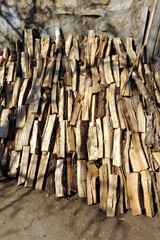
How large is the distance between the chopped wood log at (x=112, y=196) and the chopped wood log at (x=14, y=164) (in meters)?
1.38

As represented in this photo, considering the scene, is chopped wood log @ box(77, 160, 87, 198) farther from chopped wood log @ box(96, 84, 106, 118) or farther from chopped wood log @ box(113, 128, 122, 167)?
chopped wood log @ box(96, 84, 106, 118)

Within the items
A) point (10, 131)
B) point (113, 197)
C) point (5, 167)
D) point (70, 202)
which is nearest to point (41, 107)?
point (10, 131)

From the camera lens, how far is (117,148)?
3.06m

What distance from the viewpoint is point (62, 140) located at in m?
3.19

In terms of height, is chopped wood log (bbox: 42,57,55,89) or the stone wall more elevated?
the stone wall

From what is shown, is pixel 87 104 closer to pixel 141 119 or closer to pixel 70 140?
pixel 70 140

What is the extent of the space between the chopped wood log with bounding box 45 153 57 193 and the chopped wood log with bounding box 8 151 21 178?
48 centimetres

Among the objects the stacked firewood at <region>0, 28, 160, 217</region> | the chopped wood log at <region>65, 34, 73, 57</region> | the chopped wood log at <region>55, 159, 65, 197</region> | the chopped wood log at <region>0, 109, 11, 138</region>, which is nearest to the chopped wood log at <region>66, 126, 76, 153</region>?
the stacked firewood at <region>0, 28, 160, 217</region>

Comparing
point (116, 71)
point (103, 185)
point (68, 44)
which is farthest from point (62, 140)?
point (68, 44)

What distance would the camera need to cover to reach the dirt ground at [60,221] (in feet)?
8.07

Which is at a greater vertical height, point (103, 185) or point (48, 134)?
point (48, 134)

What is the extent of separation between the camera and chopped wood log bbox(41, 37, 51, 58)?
12.6 ft

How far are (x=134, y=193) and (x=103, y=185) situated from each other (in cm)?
41

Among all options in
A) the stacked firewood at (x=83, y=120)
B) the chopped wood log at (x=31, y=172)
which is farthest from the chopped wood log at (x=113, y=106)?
the chopped wood log at (x=31, y=172)
